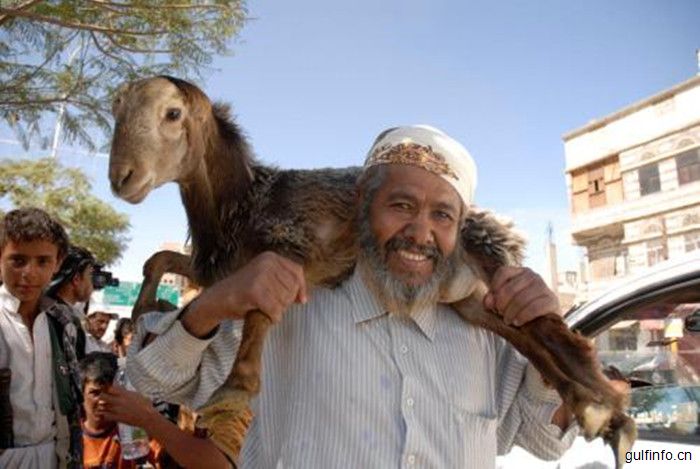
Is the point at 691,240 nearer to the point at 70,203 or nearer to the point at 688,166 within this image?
the point at 688,166

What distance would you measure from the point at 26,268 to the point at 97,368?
0.78 metres

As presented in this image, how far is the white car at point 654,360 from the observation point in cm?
262

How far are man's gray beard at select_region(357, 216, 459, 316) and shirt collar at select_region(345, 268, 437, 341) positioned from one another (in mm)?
15

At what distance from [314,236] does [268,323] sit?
77cm

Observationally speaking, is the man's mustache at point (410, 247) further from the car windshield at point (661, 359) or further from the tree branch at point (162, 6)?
the tree branch at point (162, 6)

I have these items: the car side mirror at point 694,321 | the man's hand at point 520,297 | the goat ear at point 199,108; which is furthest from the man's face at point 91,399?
the car side mirror at point 694,321

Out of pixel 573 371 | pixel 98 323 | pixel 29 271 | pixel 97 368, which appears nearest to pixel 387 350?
pixel 573 371

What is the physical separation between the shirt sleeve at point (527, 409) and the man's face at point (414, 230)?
365 millimetres

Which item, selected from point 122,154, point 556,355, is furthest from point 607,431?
point 122,154

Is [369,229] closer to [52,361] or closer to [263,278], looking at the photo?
[263,278]

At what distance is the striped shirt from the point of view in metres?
1.73

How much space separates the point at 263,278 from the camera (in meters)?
1.66

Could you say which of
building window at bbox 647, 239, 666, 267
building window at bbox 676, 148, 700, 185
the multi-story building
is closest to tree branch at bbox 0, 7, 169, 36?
the multi-story building

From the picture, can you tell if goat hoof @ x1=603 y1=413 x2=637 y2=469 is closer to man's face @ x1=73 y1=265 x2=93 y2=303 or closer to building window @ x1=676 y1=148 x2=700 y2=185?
man's face @ x1=73 y1=265 x2=93 y2=303
